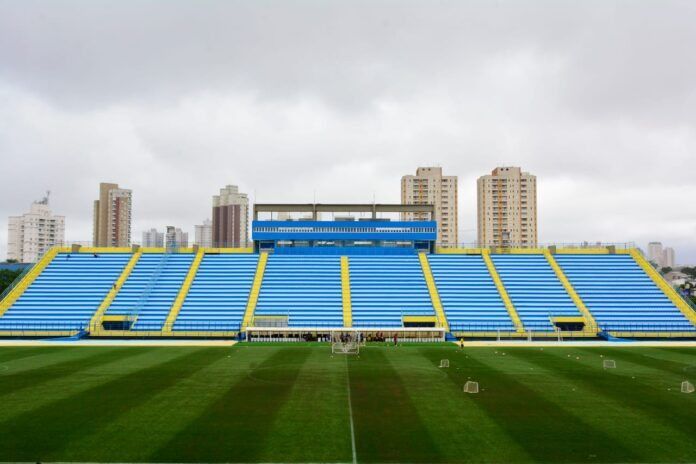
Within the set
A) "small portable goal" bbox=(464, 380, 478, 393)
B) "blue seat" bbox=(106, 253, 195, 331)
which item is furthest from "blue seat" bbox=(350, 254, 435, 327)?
"small portable goal" bbox=(464, 380, 478, 393)

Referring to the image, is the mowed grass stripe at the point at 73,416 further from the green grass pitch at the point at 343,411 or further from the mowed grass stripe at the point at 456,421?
the mowed grass stripe at the point at 456,421

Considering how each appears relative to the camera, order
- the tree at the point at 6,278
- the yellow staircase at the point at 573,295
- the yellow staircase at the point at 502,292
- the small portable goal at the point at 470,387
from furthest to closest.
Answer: the tree at the point at 6,278 → the yellow staircase at the point at 573,295 → the yellow staircase at the point at 502,292 → the small portable goal at the point at 470,387

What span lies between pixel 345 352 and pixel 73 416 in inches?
898

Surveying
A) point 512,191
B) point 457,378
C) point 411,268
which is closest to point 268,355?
point 457,378

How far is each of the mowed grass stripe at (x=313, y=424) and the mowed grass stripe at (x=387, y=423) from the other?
1.71 feet

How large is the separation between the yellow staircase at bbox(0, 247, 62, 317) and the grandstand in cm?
12

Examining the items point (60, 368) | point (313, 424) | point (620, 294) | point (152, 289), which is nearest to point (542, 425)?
point (313, 424)

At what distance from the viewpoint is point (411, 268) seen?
71250mm

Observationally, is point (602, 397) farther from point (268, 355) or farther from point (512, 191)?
point (512, 191)

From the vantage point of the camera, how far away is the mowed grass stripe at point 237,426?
15609mm

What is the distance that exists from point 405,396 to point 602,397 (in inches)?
335

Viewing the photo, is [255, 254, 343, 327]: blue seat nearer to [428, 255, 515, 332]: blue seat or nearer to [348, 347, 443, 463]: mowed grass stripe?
[428, 255, 515, 332]: blue seat

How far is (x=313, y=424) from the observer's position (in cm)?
1897

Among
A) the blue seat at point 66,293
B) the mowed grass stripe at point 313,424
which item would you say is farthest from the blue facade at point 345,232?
the mowed grass stripe at point 313,424
